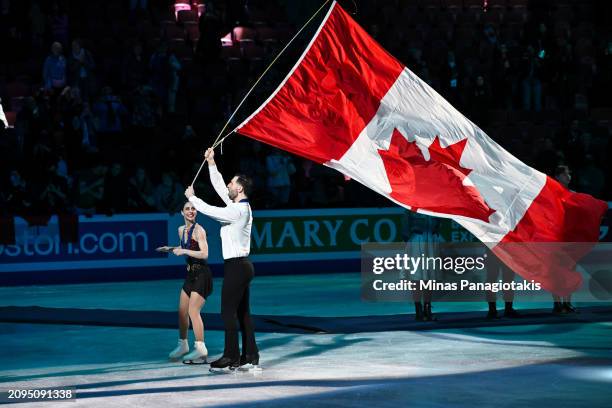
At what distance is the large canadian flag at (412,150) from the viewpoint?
12.9 metres

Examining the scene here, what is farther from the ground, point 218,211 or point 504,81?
point 504,81

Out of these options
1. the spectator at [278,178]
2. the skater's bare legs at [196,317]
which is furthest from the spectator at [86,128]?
the skater's bare legs at [196,317]

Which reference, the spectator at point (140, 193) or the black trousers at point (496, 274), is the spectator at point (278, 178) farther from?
the black trousers at point (496, 274)

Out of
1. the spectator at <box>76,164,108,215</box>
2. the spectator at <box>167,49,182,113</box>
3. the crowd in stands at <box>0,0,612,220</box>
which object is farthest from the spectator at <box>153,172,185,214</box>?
the spectator at <box>167,49,182,113</box>

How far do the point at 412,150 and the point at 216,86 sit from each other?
16.8 m

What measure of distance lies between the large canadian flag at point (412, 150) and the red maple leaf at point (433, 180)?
0.03 feet

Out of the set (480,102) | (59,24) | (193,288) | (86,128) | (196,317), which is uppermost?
(59,24)

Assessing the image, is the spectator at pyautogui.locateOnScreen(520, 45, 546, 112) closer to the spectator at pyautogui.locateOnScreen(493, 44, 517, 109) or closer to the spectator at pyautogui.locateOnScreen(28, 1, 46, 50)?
the spectator at pyautogui.locateOnScreen(493, 44, 517, 109)

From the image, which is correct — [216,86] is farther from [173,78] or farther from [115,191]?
[115,191]

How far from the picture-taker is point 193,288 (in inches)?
565

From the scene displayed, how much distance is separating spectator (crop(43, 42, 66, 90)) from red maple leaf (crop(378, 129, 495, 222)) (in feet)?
49.3

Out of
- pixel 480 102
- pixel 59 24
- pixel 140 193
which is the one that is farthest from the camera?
pixel 480 102

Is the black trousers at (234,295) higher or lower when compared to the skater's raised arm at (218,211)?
lower

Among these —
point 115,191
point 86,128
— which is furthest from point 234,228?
point 86,128
